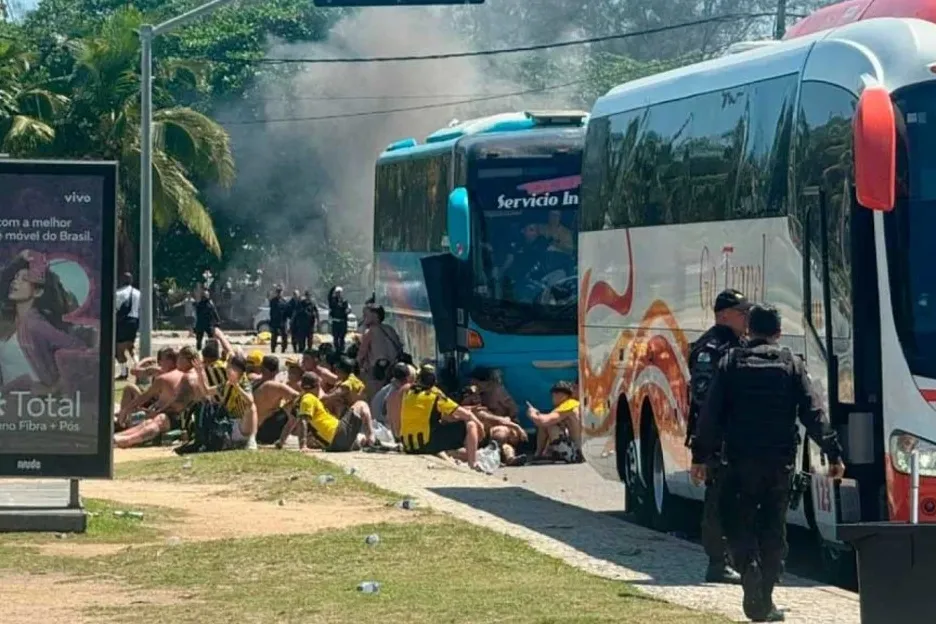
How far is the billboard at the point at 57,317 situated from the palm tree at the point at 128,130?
103 ft

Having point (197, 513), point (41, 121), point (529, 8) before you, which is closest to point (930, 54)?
point (197, 513)

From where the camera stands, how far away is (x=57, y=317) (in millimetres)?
14672

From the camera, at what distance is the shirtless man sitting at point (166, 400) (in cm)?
2375

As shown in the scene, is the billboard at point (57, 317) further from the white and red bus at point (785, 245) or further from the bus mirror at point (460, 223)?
the bus mirror at point (460, 223)

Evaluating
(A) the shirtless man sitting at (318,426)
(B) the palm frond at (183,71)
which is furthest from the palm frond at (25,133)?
(A) the shirtless man sitting at (318,426)

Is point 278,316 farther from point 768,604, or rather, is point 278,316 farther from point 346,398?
point 768,604

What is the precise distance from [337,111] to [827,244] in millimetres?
53241

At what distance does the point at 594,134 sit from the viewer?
18.1m

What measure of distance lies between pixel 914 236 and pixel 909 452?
1.20 metres

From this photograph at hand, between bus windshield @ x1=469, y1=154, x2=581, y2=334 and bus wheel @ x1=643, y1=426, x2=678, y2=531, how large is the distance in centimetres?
792

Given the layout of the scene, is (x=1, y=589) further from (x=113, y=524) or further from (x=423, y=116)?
(x=423, y=116)

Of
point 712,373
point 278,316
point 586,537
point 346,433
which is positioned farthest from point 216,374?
point 278,316

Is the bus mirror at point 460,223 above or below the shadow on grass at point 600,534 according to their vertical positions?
above

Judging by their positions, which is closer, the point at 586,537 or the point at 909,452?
the point at 909,452
